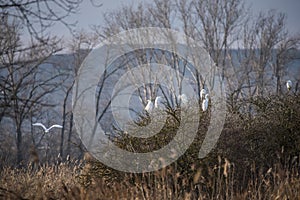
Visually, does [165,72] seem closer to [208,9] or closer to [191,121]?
[208,9]

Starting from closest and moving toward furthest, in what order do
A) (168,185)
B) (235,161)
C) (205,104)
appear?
1. (168,185)
2. (235,161)
3. (205,104)

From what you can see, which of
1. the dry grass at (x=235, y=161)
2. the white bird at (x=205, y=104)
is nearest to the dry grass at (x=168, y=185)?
the dry grass at (x=235, y=161)

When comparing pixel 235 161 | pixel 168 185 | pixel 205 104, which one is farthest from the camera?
pixel 205 104

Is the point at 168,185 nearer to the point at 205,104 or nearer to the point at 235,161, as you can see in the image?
the point at 235,161

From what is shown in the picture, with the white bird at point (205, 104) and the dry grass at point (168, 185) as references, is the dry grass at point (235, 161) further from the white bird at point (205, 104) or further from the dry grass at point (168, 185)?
the white bird at point (205, 104)

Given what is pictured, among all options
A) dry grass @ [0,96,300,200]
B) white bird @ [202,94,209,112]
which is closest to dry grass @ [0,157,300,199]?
dry grass @ [0,96,300,200]

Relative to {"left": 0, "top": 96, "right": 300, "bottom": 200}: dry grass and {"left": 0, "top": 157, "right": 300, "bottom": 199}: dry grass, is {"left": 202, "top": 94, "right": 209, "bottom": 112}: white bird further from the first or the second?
{"left": 0, "top": 157, "right": 300, "bottom": 199}: dry grass

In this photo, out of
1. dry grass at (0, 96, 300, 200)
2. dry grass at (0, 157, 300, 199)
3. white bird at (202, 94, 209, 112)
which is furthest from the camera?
white bird at (202, 94, 209, 112)

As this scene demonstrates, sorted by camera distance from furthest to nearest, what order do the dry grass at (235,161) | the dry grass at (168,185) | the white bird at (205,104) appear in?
the white bird at (205,104) → the dry grass at (235,161) → the dry grass at (168,185)

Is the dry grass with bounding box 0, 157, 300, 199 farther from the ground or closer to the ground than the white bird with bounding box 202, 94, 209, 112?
closer to the ground

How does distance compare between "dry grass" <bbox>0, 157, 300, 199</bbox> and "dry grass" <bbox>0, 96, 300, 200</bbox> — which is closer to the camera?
"dry grass" <bbox>0, 157, 300, 199</bbox>

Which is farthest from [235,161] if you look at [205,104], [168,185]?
[168,185]

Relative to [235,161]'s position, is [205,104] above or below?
above

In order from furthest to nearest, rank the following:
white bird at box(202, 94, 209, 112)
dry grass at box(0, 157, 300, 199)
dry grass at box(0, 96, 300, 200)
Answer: white bird at box(202, 94, 209, 112)
dry grass at box(0, 96, 300, 200)
dry grass at box(0, 157, 300, 199)
